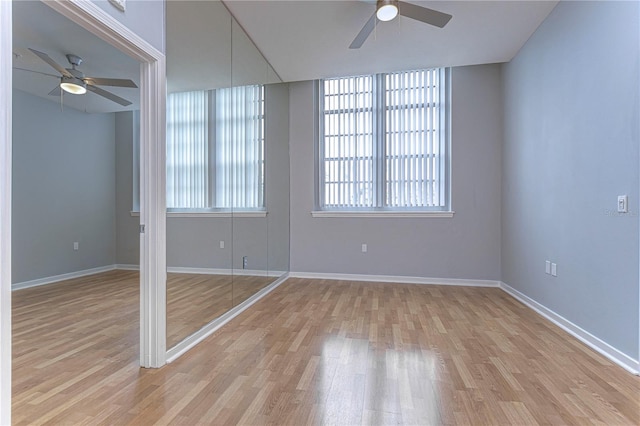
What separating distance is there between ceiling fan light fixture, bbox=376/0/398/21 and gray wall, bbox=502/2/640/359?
1.49 m

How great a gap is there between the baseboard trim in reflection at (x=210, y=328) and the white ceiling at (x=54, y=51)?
326 cm

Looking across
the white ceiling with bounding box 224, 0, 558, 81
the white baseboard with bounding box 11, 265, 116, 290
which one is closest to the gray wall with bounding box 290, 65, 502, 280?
the white ceiling with bounding box 224, 0, 558, 81

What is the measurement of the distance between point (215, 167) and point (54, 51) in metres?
2.44

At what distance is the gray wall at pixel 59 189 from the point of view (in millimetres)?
4480

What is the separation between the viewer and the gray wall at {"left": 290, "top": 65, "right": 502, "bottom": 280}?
14.5 ft

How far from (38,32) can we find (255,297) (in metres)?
3.63

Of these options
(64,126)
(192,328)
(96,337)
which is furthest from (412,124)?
(64,126)

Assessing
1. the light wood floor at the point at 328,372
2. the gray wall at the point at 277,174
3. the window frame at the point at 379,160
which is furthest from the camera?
the window frame at the point at 379,160

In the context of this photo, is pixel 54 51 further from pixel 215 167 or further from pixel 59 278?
pixel 59 278

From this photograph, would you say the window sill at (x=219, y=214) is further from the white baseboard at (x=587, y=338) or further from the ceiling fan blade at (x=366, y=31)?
the white baseboard at (x=587, y=338)

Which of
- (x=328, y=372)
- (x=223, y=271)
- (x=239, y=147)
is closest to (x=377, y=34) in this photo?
(x=239, y=147)

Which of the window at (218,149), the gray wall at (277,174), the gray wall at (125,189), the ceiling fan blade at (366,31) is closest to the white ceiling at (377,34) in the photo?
the ceiling fan blade at (366,31)

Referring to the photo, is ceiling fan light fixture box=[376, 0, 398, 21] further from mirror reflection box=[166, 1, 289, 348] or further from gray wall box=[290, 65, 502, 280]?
gray wall box=[290, 65, 502, 280]

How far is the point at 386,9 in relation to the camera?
265 centimetres
